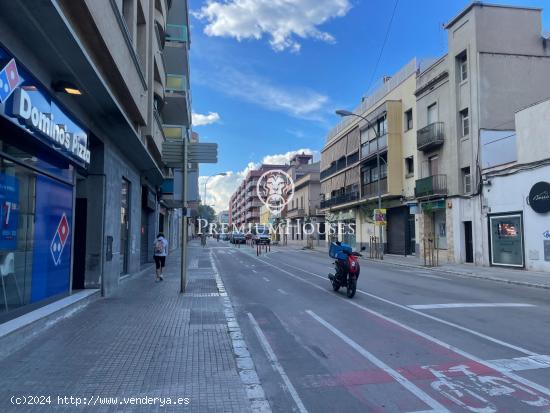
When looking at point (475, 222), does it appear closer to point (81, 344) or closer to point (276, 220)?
point (81, 344)

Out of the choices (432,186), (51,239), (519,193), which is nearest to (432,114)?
(432,186)

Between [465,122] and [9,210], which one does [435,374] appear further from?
[465,122]

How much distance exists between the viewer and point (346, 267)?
11578mm

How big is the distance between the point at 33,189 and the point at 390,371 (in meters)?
6.37

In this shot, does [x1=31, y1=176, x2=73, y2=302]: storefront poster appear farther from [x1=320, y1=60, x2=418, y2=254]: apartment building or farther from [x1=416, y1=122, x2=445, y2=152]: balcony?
[x1=320, y1=60, x2=418, y2=254]: apartment building

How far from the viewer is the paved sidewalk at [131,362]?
14.8 ft

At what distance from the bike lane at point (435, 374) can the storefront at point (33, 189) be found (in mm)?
4696

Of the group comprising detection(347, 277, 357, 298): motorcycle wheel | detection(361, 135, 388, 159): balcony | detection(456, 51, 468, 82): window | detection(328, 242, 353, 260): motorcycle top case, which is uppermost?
detection(456, 51, 468, 82): window

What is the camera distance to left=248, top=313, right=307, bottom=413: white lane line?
14.7 feet

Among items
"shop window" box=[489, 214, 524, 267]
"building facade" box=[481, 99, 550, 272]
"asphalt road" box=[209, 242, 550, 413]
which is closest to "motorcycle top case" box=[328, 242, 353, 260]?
"asphalt road" box=[209, 242, 550, 413]

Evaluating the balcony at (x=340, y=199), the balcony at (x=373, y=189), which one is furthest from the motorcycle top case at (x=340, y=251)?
the balcony at (x=340, y=199)

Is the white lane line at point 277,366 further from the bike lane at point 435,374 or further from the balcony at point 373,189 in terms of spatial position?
the balcony at point 373,189

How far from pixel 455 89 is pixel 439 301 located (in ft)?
58.9

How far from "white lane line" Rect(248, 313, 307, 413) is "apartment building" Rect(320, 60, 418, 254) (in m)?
24.4
